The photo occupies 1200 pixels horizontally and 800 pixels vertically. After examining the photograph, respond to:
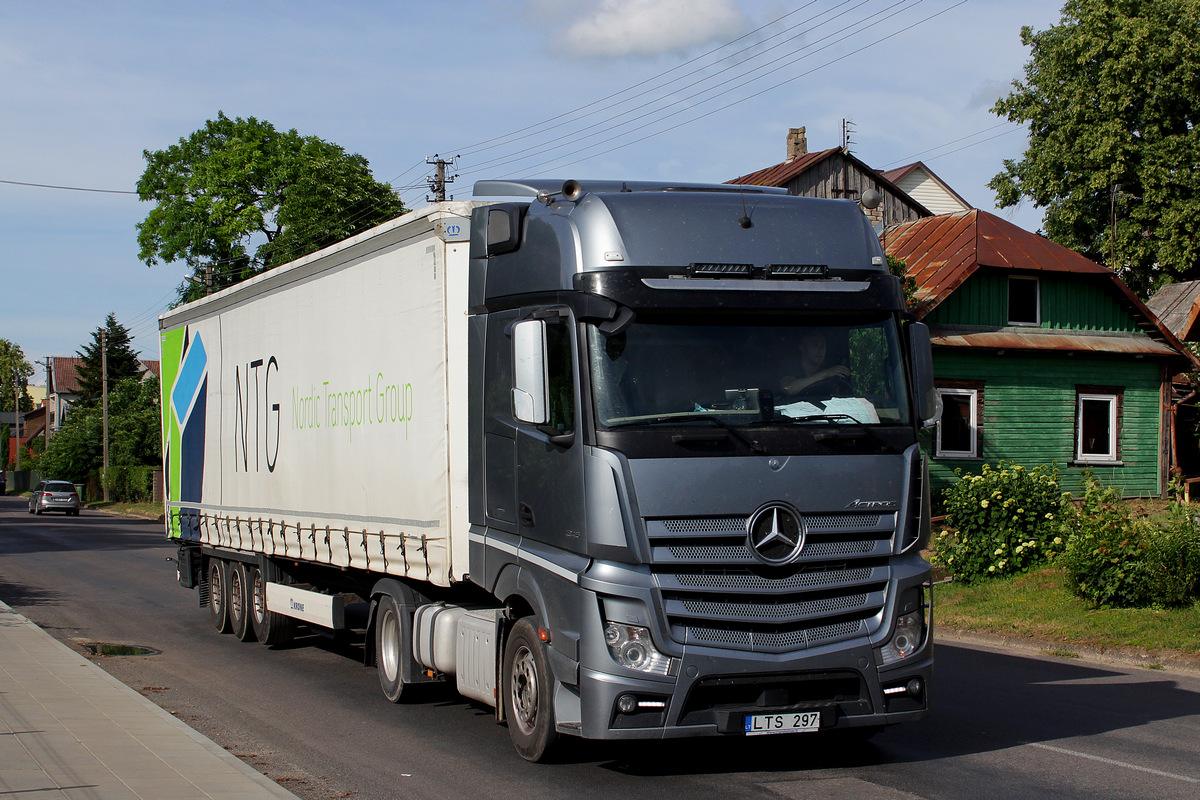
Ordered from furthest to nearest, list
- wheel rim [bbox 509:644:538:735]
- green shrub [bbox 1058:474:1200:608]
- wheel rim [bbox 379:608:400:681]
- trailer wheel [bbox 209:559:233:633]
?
trailer wheel [bbox 209:559:233:633]
green shrub [bbox 1058:474:1200:608]
wheel rim [bbox 379:608:400:681]
wheel rim [bbox 509:644:538:735]

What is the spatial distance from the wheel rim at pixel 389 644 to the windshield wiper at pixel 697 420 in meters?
3.52

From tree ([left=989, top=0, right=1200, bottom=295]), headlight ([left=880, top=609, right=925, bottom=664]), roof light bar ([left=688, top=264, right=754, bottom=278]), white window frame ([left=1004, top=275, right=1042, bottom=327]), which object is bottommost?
headlight ([left=880, top=609, right=925, bottom=664])

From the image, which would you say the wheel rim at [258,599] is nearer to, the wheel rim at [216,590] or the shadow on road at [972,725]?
the wheel rim at [216,590]

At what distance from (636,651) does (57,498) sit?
5381 cm

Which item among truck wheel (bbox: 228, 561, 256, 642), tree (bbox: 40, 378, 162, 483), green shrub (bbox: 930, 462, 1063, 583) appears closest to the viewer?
truck wheel (bbox: 228, 561, 256, 642)

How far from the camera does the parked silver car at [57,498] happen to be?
54.4 meters

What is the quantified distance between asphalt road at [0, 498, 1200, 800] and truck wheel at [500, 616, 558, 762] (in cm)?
18

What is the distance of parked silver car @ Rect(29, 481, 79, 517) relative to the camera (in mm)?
54375

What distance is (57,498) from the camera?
5459 centimetres

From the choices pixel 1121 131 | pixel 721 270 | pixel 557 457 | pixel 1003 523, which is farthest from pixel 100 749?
pixel 1121 131

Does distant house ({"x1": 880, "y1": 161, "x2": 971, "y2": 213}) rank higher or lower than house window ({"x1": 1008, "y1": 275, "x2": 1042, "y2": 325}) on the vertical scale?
higher

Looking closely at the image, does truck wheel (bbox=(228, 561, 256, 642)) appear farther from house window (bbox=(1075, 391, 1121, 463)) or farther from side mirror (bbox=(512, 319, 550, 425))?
house window (bbox=(1075, 391, 1121, 463))

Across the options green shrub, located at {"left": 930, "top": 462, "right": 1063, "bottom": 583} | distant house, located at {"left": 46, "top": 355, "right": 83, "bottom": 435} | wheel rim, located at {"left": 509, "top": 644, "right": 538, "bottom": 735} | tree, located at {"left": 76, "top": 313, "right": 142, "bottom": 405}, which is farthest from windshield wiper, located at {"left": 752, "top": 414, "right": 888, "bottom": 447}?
distant house, located at {"left": 46, "top": 355, "right": 83, "bottom": 435}

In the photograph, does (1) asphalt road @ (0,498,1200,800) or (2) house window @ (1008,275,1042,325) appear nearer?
(1) asphalt road @ (0,498,1200,800)
